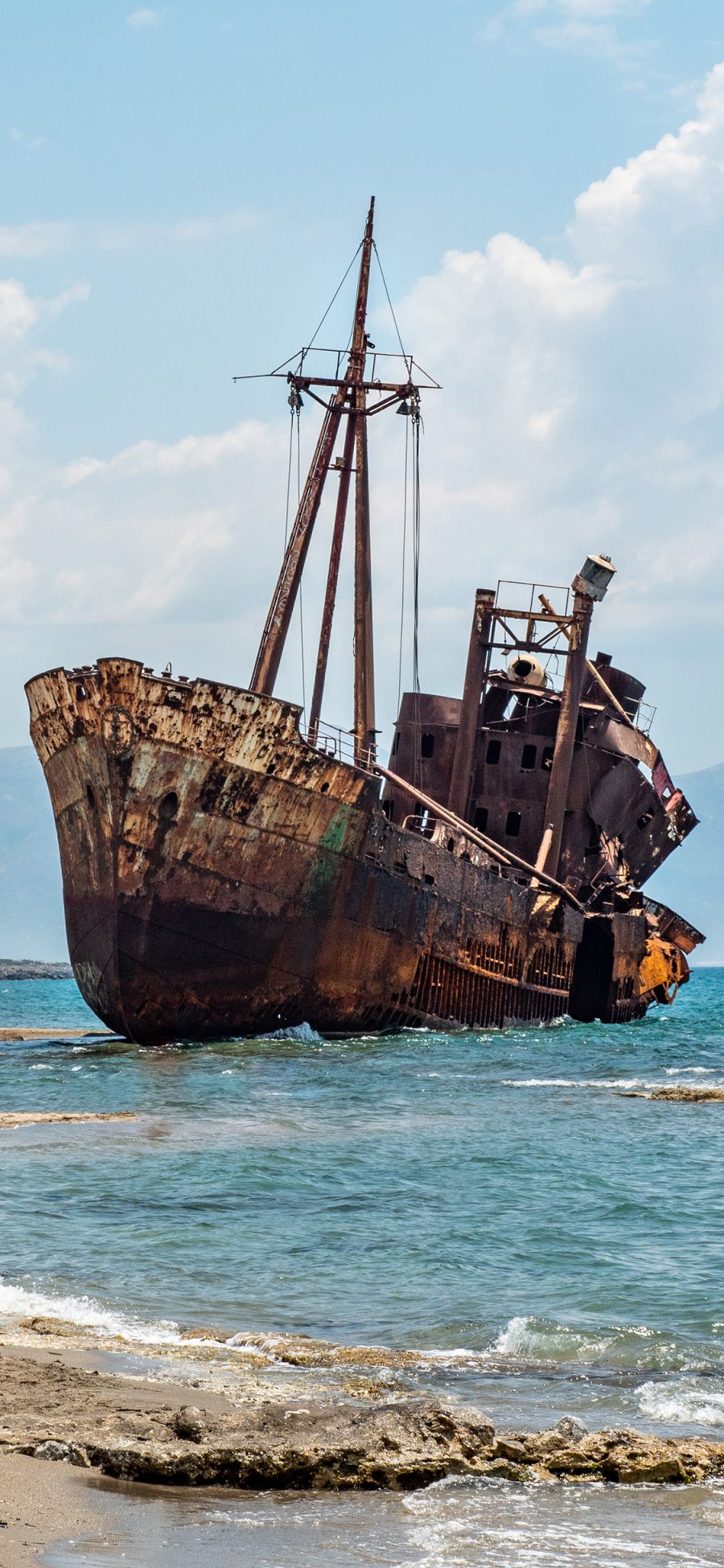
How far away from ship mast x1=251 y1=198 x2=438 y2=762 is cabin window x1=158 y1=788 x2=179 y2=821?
24.0 ft

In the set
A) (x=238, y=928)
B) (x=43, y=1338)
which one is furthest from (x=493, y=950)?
(x=43, y=1338)

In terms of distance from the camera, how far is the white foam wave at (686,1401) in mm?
7781

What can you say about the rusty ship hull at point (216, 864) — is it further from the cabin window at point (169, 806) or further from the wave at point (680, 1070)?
the wave at point (680, 1070)

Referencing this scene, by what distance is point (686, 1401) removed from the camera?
318 inches

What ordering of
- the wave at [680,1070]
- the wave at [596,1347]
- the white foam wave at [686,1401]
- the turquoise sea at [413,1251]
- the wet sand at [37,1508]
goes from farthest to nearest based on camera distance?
the wave at [680,1070], the wave at [596,1347], the white foam wave at [686,1401], the turquoise sea at [413,1251], the wet sand at [37,1508]

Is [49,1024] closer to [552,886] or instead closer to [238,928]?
[552,886]

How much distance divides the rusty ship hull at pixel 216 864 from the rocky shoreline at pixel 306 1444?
15.8 meters

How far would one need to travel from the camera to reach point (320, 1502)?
6.33m

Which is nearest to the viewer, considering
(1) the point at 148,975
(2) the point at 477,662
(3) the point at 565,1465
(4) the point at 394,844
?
(3) the point at 565,1465

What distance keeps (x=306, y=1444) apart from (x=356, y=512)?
88.3 feet

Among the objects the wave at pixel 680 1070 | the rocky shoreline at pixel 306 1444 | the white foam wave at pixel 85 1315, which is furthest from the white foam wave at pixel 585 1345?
the wave at pixel 680 1070

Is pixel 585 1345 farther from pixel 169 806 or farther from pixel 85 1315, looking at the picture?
pixel 169 806

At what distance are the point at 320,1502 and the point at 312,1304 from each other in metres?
3.62

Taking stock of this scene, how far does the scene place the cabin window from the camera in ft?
75.1
